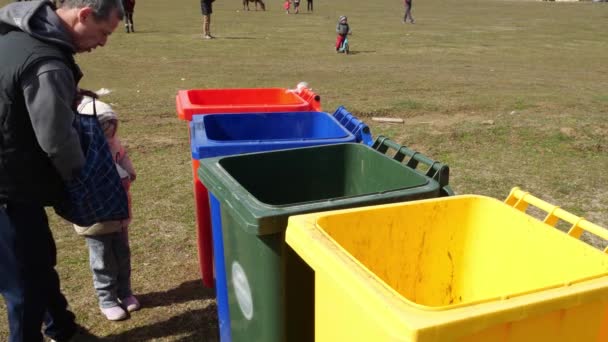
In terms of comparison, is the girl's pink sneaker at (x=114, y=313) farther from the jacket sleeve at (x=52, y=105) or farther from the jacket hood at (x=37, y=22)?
the jacket hood at (x=37, y=22)

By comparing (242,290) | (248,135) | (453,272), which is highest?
(248,135)

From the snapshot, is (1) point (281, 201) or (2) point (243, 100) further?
(2) point (243, 100)

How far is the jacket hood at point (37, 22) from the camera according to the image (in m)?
2.00

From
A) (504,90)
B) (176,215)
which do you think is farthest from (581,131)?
(176,215)

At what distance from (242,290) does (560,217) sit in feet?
3.81

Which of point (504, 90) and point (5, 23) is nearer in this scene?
point (5, 23)

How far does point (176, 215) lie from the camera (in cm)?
459

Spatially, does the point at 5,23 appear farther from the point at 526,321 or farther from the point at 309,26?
the point at 309,26

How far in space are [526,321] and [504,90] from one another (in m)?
9.63

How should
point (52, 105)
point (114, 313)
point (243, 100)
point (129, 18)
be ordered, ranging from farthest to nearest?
point (129, 18) → point (243, 100) → point (114, 313) → point (52, 105)

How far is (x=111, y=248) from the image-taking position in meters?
2.95

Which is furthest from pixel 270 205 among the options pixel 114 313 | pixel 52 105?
pixel 114 313

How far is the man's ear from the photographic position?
207 cm

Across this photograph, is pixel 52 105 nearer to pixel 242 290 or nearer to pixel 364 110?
pixel 242 290
